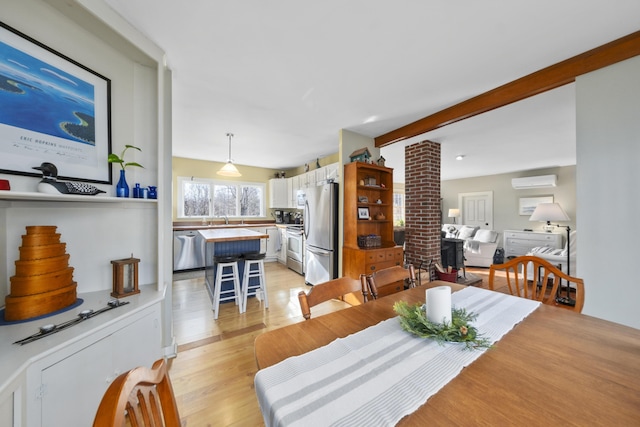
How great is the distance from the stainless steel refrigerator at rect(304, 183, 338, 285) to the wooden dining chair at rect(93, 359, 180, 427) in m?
3.11

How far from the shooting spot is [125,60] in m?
1.73

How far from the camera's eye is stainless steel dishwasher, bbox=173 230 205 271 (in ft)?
15.6

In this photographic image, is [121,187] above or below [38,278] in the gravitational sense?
above

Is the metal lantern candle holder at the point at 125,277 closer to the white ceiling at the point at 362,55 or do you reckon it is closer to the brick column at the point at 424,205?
the white ceiling at the point at 362,55

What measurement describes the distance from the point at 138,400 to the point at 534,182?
8184 millimetres

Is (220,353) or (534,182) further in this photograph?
(534,182)

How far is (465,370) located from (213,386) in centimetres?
173

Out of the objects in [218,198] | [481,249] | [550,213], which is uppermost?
[218,198]

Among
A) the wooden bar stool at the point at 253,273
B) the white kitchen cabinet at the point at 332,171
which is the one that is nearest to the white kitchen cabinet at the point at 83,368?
the wooden bar stool at the point at 253,273

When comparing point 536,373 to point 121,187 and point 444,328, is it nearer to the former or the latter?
point 444,328

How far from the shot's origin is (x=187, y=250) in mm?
4832

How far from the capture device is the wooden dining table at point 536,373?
1.96 feet

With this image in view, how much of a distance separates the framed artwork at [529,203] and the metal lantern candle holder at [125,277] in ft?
27.0

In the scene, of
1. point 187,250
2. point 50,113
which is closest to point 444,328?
point 50,113
